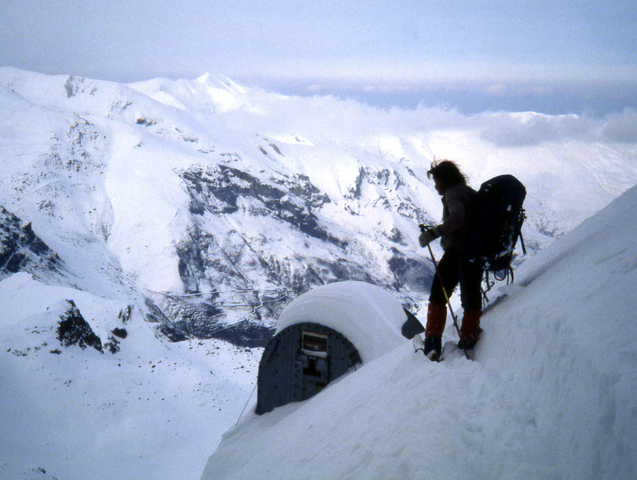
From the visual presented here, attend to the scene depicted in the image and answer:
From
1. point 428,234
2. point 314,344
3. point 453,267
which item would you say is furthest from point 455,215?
point 314,344

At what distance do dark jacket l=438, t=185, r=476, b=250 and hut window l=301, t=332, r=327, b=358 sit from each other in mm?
6745

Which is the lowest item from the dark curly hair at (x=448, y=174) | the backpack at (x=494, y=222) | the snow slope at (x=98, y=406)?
the snow slope at (x=98, y=406)

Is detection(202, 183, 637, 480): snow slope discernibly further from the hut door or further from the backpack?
the hut door

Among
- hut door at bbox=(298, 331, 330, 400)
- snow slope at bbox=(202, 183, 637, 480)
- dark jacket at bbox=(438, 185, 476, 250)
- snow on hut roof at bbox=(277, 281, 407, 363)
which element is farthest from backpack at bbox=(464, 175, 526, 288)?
hut door at bbox=(298, 331, 330, 400)

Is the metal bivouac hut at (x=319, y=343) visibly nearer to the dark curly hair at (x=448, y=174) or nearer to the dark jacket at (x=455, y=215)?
the dark jacket at (x=455, y=215)

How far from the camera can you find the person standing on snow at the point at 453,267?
4.27 m

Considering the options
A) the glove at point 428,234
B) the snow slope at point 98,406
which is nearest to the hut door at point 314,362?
the glove at point 428,234

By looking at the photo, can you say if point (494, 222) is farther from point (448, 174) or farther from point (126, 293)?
point (126, 293)

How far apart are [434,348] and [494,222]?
5.78 feet

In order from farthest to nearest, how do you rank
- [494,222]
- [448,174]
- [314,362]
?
1. [314,362]
2. [448,174]
3. [494,222]

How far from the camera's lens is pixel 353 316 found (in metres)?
10.6

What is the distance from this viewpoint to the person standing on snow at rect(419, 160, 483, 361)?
4.27 m

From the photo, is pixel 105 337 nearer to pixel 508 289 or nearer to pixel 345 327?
pixel 345 327

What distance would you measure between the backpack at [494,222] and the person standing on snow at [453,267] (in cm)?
10
